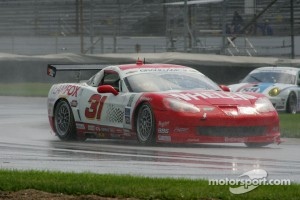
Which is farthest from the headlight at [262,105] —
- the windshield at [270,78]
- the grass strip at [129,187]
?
the windshield at [270,78]

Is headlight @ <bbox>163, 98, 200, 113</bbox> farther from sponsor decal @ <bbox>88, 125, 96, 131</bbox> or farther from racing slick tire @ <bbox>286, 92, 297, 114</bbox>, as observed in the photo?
racing slick tire @ <bbox>286, 92, 297, 114</bbox>

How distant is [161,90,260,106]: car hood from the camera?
14219 millimetres

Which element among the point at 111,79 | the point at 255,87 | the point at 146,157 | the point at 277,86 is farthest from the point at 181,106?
the point at 277,86

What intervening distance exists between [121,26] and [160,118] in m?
27.1

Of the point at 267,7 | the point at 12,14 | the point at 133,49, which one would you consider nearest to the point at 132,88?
the point at 267,7

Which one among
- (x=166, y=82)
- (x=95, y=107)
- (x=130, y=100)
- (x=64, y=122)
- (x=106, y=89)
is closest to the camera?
(x=130, y=100)

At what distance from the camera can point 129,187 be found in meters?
8.34

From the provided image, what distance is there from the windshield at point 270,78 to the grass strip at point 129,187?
16952 millimetres

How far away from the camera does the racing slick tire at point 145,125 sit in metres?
14.3

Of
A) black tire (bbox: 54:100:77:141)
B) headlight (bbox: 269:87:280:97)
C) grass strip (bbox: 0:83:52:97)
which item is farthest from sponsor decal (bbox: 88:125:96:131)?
grass strip (bbox: 0:83:52:97)

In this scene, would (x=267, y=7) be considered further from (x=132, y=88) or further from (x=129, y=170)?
(x=129, y=170)

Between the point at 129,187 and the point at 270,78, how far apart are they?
18114 mm

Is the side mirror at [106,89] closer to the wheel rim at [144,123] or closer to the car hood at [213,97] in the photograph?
the wheel rim at [144,123]

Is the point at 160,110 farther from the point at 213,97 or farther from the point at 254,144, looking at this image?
the point at 254,144
